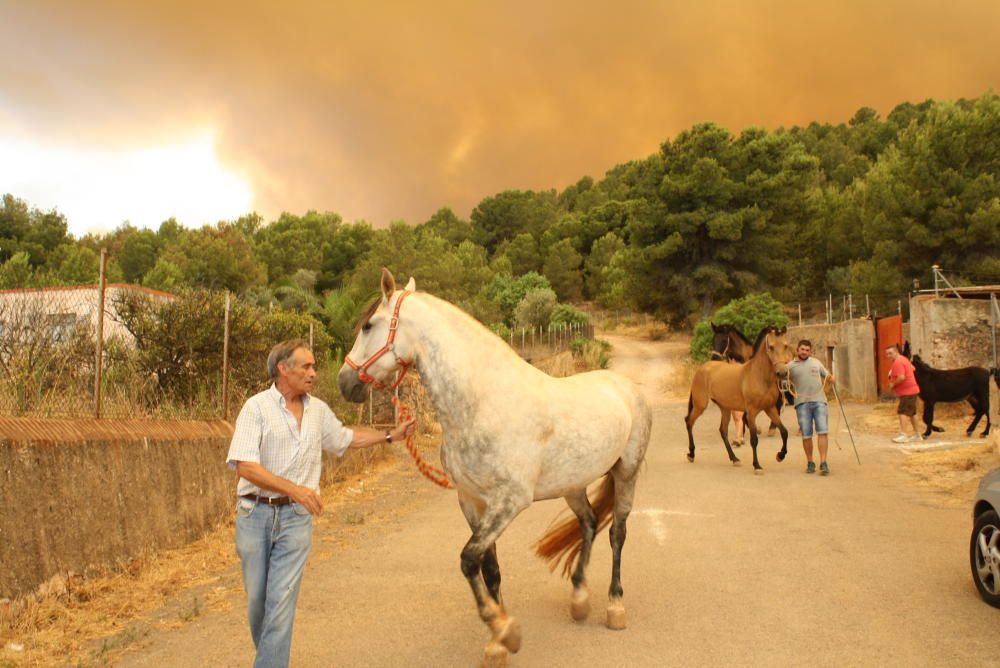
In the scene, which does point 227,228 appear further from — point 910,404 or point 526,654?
point 526,654

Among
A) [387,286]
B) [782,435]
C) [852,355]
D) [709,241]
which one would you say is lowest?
[782,435]

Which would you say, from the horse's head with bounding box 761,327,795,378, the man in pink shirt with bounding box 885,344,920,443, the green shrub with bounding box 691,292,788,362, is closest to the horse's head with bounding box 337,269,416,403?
the horse's head with bounding box 761,327,795,378

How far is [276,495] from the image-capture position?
10.5ft

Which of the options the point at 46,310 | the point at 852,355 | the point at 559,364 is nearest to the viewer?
the point at 46,310

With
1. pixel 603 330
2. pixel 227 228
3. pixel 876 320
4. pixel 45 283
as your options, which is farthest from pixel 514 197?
pixel 45 283

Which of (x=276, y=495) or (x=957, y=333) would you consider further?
(x=957, y=333)

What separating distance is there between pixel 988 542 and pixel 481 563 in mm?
3522

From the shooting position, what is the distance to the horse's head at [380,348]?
152 inches

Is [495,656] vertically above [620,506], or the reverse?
[620,506]

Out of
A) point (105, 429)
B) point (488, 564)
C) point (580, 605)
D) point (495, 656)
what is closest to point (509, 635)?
point (495, 656)

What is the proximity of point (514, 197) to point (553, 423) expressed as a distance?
75.3 meters

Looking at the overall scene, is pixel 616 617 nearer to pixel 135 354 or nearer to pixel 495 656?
pixel 495 656

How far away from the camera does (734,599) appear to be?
4.91m

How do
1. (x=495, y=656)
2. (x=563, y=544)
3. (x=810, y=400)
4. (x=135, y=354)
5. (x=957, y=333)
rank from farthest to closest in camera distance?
1. (x=957, y=333)
2. (x=810, y=400)
3. (x=135, y=354)
4. (x=563, y=544)
5. (x=495, y=656)
